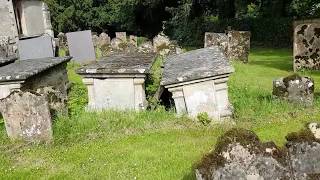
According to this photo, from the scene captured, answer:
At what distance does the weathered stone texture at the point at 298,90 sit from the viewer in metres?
10.3

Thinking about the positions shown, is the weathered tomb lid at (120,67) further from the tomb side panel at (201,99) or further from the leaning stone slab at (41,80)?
the tomb side panel at (201,99)

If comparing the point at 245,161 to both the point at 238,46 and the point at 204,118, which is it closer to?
the point at 204,118

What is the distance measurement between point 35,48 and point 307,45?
→ 10.3 metres

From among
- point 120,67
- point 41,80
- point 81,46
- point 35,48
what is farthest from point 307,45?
point 35,48

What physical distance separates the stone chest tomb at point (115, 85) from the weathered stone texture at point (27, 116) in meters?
1.66

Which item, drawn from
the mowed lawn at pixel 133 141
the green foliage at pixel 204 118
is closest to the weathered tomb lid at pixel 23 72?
the mowed lawn at pixel 133 141

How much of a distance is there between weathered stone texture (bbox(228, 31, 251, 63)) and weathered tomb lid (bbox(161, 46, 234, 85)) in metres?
8.64

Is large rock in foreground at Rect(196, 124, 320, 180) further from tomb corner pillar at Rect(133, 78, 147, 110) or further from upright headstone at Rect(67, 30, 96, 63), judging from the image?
upright headstone at Rect(67, 30, 96, 63)

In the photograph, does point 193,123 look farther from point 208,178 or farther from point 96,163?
point 208,178

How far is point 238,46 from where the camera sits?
2062 cm

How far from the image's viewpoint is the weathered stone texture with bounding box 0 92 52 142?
28.5ft

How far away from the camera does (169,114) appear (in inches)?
384

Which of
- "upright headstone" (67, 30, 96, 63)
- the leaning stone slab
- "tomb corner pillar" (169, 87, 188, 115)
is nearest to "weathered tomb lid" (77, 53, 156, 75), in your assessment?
"tomb corner pillar" (169, 87, 188, 115)

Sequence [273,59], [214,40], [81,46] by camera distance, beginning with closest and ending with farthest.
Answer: [81,46]
[214,40]
[273,59]
